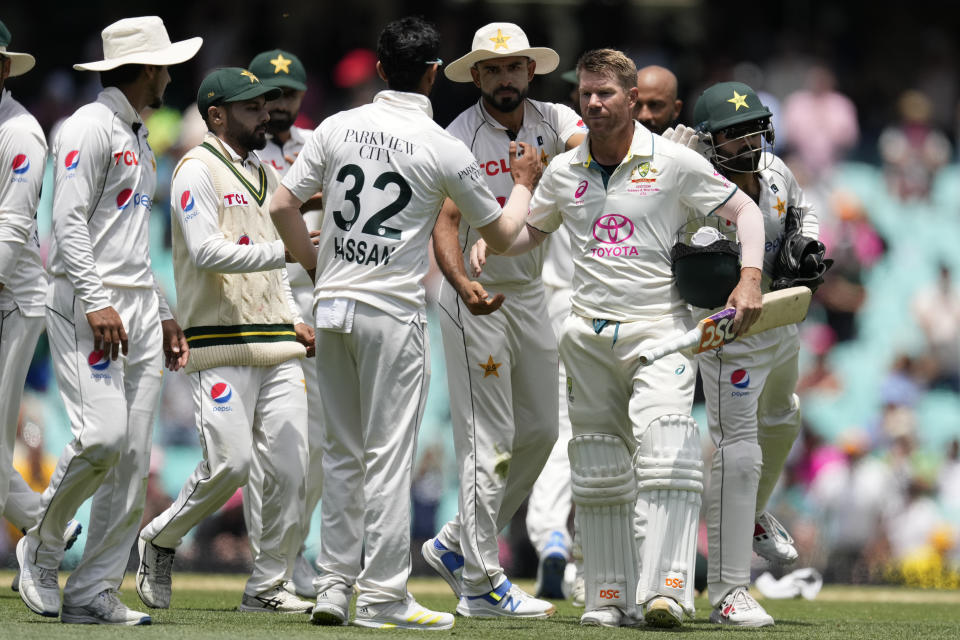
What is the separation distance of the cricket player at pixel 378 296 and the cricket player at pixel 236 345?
2.36 ft

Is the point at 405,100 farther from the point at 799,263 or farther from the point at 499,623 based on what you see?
the point at 499,623

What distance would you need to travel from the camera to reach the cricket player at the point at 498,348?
24.5ft

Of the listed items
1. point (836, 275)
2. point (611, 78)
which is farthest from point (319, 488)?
point (836, 275)

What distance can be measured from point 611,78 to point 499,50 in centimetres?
103

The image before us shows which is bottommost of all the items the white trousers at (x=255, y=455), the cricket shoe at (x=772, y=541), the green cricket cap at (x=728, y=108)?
the cricket shoe at (x=772, y=541)

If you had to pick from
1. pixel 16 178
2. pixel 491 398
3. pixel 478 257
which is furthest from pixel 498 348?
pixel 16 178

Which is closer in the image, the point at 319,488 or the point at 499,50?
the point at 499,50

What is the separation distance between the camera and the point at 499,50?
7.52m

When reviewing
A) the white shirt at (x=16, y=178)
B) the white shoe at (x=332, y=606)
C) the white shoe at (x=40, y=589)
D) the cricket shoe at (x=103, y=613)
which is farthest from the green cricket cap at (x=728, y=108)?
the white shoe at (x=40, y=589)

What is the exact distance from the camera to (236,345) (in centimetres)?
725

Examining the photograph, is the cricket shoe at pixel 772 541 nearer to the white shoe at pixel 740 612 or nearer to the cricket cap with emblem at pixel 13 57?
the white shoe at pixel 740 612

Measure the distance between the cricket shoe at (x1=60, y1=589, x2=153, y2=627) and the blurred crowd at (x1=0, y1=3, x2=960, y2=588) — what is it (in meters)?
4.98

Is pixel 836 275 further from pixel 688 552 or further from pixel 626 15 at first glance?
pixel 688 552

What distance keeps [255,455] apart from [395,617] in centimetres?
180
